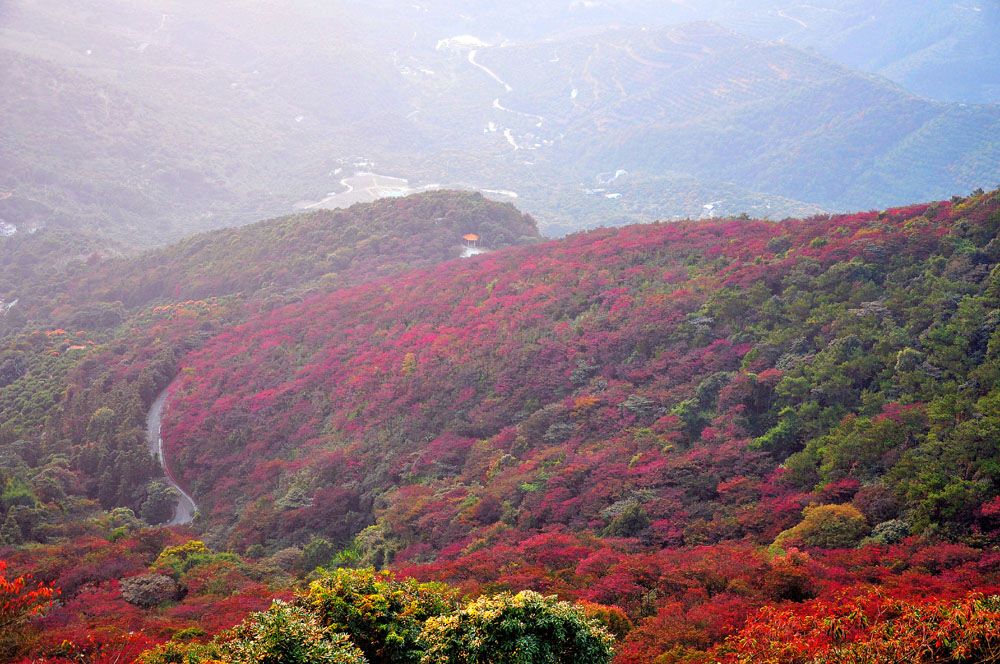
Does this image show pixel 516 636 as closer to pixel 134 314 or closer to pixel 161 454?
pixel 161 454

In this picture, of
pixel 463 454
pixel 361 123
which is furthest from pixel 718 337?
pixel 361 123

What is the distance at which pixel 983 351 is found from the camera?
16.5 metres

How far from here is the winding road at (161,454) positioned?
26.8 metres

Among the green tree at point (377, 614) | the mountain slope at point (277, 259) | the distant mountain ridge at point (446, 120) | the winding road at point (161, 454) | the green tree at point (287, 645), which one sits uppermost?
the distant mountain ridge at point (446, 120)

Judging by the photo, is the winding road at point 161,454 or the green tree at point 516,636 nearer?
the green tree at point 516,636

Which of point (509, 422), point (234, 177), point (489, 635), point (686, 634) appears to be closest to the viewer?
point (489, 635)

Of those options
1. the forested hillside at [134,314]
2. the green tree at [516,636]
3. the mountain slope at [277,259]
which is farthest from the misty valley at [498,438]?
the mountain slope at [277,259]

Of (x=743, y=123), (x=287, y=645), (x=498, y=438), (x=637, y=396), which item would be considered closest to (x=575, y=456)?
(x=637, y=396)

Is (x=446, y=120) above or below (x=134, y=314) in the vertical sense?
above

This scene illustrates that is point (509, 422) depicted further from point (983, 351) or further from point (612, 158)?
point (612, 158)

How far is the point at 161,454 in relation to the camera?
3041cm

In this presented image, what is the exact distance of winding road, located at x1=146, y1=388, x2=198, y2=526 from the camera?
26.8 meters

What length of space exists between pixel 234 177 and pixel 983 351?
104 m

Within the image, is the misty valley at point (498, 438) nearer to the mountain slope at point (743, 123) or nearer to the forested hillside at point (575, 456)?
the forested hillside at point (575, 456)
